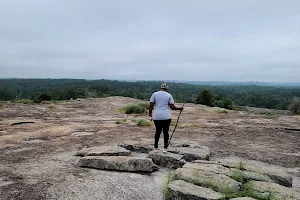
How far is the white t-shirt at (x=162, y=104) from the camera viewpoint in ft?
27.3

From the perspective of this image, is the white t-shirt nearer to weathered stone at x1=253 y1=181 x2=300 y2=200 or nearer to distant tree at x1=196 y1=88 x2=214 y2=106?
weathered stone at x1=253 y1=181 x2=300 y2=200

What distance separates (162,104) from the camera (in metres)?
8.40

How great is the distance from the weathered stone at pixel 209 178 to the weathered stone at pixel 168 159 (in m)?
1.04

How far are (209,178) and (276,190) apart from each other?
116 centimetres

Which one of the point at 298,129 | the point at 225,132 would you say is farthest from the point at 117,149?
the point at 298,129

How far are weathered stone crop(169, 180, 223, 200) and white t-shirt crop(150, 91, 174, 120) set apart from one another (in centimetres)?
292

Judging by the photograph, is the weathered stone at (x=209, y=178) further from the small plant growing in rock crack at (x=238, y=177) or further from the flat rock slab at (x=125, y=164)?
the flat rock slab at (x=125, y=164)

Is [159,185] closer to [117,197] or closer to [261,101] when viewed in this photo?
[117,197]

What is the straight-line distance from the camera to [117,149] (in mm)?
8359

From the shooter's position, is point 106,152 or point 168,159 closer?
point 168,159

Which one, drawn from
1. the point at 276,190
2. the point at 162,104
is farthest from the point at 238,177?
the point at 162,104

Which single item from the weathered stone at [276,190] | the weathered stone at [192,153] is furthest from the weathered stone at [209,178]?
the weathered stone at [192,153]

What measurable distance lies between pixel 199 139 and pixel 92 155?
5.44 metres

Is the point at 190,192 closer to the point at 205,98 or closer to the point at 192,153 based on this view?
the point at 192,153
